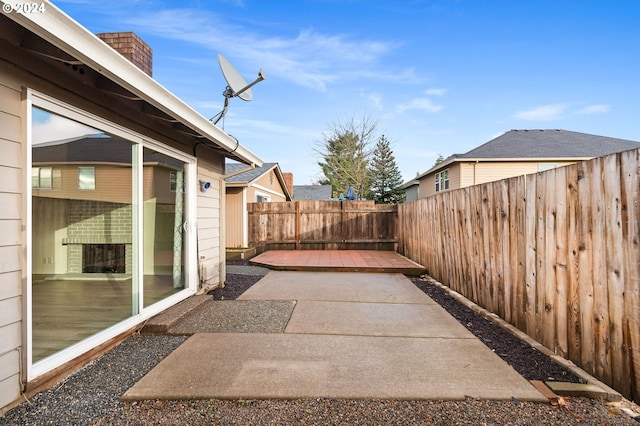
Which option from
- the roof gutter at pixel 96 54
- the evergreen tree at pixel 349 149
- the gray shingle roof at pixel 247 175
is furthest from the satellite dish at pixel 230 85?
the evergreen tree at pixel 349 149

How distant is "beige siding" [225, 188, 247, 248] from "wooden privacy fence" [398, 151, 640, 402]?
7615mm

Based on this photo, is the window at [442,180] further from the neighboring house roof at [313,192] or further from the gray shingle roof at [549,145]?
the neighboring house roof at [313,192]

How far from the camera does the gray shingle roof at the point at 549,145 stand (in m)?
13.5

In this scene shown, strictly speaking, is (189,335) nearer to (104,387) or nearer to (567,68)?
(104,387)

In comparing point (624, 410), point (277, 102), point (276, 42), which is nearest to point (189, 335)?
point (624, 410)

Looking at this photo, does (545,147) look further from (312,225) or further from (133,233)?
(133,233)

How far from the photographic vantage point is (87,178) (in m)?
3.97

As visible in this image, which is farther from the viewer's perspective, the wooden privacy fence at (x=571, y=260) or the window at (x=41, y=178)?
the window at (x=41, y=178)

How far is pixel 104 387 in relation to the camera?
2145 mm

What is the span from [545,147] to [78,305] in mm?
16703

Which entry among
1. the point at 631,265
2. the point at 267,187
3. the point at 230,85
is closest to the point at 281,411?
the point at 631,265

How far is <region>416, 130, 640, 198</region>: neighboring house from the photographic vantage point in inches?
528

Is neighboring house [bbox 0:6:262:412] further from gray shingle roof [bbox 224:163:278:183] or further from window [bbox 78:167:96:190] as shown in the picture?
gray shingle roof [bbox 224:163:278:183]

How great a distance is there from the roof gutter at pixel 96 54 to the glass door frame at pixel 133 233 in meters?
0.47
